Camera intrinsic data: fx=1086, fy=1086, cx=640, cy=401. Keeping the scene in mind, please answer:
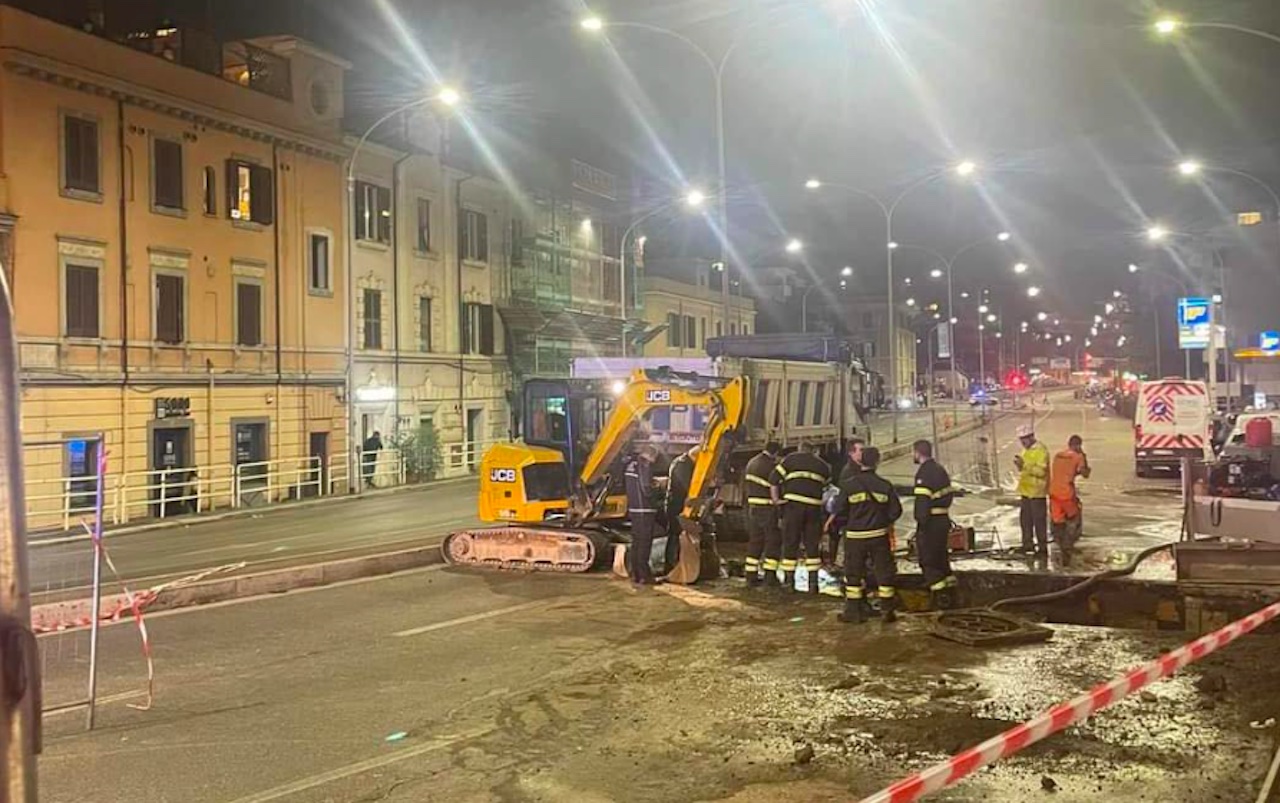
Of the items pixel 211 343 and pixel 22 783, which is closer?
pixel 22 783

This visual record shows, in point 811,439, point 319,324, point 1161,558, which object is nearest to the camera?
point 1161,558

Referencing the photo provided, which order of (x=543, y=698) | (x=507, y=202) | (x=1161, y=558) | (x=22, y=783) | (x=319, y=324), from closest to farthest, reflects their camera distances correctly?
(x=22, y=783) < (x=543, y=698) < (x=1161, y=558) < (x=319, y=324) < (x=507, y=202)

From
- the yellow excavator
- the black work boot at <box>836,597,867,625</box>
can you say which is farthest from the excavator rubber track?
the black work boot at <box>836,597,867,625</box>

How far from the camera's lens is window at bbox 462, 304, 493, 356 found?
39812mm

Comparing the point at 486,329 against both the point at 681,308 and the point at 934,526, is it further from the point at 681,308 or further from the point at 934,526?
the point at 934,526

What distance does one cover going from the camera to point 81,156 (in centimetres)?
2514

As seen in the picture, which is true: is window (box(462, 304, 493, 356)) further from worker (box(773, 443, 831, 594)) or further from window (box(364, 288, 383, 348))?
worker (box(773, 443, 831, 594))

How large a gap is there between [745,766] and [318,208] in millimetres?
29149

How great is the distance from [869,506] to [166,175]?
2289cm

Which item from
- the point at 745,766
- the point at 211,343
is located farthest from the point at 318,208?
the point at 745,766

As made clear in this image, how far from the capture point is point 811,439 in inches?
787

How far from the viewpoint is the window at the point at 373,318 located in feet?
114

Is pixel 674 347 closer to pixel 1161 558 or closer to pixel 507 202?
pixel 507 202

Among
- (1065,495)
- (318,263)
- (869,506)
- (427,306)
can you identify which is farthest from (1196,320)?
(869,506)
